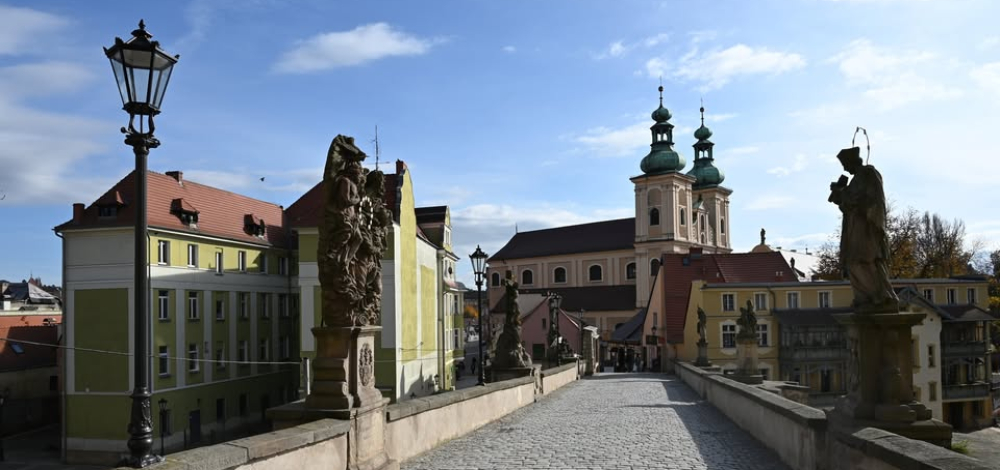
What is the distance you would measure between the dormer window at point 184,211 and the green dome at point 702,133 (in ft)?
225

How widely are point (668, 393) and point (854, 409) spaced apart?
17.1 metres

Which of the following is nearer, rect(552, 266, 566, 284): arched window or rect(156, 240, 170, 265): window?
rect(156, 240, 170, 265): window

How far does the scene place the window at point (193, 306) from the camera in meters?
38.5

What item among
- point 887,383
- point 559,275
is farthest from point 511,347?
point 559,275

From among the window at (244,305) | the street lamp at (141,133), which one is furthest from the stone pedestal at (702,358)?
the street lamp at (141,133)

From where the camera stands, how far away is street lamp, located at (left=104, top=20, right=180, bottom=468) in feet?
17.4

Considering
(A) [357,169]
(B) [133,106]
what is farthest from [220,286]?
(B) [133,106]

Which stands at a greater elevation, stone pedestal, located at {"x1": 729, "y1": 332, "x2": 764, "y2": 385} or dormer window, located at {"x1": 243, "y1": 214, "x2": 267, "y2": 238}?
dormer window, located at {"x1": 243, "y1": 214, "x2": 267, "y2": 238}

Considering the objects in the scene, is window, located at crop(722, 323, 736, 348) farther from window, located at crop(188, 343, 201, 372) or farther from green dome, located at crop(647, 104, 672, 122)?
green dome, located at crop(647, 104, 672, 122)

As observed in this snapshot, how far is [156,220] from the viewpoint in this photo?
123 feet

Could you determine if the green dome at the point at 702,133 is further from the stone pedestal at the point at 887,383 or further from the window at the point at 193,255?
the stone pedestal at the point at 887,383

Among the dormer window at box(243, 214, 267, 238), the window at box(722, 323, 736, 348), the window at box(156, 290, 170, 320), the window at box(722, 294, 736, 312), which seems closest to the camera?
the window at box(156, 290, 170, 320)

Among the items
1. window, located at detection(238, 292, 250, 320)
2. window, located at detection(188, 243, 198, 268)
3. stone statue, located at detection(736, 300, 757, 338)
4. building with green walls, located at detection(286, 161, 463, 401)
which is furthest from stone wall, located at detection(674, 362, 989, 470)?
window, located at detection(238, 292, 250, 320)

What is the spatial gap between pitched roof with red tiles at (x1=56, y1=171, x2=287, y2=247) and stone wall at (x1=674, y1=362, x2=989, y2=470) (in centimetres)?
3047
